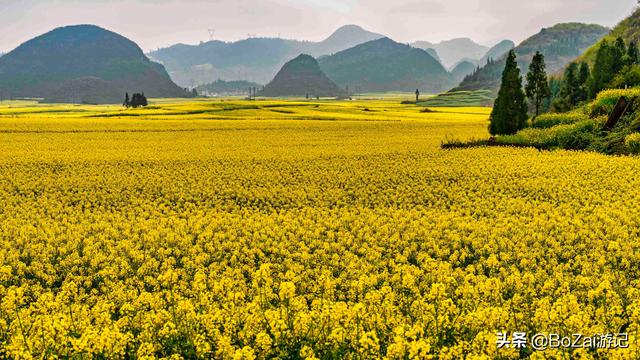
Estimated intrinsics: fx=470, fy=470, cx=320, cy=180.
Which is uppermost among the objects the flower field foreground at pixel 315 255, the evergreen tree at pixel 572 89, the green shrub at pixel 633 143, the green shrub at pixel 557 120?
the evergreen tree at pixel 572 89

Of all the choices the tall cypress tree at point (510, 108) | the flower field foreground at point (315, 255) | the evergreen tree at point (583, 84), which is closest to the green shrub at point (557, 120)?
the tall cypress tree at point (510, 108)

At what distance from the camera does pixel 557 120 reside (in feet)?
191

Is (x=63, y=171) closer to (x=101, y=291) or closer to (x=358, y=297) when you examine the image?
(x=101, y=291)

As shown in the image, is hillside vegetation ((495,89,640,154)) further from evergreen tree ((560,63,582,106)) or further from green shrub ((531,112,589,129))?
evergreen tree ((560,63,582,106))

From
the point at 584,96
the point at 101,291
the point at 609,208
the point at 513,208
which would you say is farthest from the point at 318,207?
the point at 584,96

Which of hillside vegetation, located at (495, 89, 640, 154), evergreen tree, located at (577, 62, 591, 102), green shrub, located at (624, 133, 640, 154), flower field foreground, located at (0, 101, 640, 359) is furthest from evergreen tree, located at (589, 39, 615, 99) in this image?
flower field foreground, located at (0, 101, 640, 359)

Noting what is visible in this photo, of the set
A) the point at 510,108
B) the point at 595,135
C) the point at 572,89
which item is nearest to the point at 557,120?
the point at 510,108

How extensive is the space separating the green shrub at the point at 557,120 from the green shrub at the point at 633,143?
13.9 metres

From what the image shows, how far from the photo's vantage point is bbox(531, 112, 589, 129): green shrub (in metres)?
54.7

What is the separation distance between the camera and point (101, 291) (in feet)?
48.1

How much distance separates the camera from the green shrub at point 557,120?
179 ft

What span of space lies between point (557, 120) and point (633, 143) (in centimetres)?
2051

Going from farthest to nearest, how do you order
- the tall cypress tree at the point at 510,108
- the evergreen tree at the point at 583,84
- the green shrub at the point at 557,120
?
the evergreen tree at the point at 583,84
the tall cypress tree at the point at 510,108
the green shrub at the point at 557,120

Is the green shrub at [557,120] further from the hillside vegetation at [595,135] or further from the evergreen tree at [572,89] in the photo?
the evergreen tree at [572,89]
